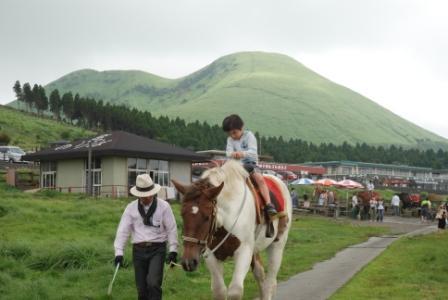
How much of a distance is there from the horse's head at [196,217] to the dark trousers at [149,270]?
3.62 ft

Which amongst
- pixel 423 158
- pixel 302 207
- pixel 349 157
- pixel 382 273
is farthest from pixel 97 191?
pixel 423 158

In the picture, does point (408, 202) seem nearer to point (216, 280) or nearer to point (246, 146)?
point (246, 146)

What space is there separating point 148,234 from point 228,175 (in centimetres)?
137

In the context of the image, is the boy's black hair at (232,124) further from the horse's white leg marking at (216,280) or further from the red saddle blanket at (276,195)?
the horse's white leg marking at (216,280)

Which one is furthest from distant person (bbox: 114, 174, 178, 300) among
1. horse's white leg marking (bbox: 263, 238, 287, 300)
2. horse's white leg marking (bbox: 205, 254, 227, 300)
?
horse's white leg marking (bbox: 263, 238, 287, 300)

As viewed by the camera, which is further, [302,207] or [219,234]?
[302,207]

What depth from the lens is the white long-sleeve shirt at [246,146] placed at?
9.02m

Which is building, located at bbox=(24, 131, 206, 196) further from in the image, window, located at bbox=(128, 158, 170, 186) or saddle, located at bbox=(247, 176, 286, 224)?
saddle, located at bbox=(247, 176, 286, 224)

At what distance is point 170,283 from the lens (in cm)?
1245

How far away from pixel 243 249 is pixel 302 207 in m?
36.6

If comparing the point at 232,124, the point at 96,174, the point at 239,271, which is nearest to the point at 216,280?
the point at 239,271

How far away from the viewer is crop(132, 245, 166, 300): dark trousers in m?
8.04

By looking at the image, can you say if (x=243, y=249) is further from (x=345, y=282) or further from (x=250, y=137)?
(x=345, y=282)

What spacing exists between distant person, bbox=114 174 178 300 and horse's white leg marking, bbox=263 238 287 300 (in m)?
2.10
